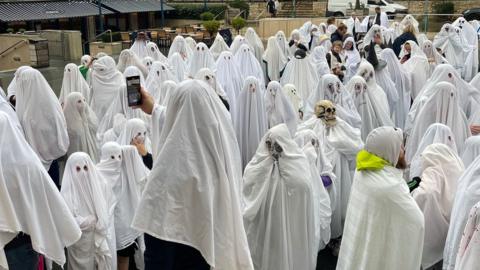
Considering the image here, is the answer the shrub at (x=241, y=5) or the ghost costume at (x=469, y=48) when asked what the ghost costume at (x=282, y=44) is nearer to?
the ghost costume at (x=469, y=48)

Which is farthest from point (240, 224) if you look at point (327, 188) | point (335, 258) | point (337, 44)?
point (337, 44)

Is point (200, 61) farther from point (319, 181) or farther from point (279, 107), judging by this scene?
point (319, 181)

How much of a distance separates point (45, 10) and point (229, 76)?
15829mm

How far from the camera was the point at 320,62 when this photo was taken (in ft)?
34.3

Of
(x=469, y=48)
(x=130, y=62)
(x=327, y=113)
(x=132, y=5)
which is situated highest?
(x=132, y=5)

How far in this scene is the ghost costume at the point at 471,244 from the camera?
3.21 metres

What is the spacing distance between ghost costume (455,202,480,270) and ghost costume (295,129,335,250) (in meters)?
1.49

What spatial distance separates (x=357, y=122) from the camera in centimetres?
662

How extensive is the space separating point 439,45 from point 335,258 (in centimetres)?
789

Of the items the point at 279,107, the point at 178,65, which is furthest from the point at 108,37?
the point at 279,107

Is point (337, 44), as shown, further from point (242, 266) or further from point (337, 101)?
point (242, 266)

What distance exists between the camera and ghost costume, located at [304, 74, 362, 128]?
6.55m

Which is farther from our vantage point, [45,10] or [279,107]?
[45,10]

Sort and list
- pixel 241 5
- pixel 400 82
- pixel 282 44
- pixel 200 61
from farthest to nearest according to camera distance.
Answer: pixel 241 5 → pixel 282 44 → pixel 200 61 → pixel 400 82
